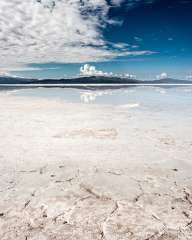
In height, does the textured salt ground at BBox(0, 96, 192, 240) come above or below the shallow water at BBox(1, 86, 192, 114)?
above

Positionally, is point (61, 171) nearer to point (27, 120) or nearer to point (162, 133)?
point (162, 133)

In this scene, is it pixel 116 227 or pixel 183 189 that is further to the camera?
pixel 183 189

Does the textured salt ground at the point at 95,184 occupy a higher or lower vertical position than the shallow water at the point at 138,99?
higher

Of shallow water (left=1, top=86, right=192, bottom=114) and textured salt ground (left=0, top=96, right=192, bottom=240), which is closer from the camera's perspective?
textured salt ground (left=0, top=96, right=192, bottom=240)

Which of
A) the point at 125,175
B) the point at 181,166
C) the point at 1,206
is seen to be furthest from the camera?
the point at 181,166

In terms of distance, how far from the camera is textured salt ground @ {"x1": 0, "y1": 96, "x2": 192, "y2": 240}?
263cm

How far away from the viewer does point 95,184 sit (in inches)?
145

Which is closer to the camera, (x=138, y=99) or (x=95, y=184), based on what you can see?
(x=95, y=184)

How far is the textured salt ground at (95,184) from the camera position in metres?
2.63

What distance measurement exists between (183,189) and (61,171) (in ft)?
5.99

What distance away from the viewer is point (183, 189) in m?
3.53

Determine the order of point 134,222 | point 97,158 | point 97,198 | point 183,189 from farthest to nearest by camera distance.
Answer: point 97,158
point 183,189
point 97,198
point 134,222

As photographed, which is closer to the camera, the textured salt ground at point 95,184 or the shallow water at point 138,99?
the textured salt ground at point 95,184

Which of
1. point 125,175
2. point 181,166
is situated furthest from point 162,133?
point 125,175
